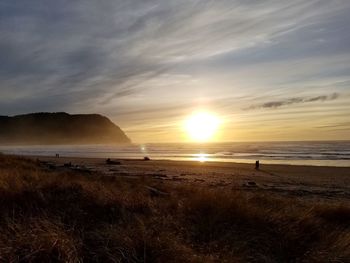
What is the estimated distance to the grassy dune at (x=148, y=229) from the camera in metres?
4.54

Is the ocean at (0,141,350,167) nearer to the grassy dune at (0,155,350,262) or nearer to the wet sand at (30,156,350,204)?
the wet sand at (30,156,350,204)

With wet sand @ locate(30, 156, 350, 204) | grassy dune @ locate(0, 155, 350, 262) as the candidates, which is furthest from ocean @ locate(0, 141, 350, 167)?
grassy dune @ locate(0, 155, 350, 262)

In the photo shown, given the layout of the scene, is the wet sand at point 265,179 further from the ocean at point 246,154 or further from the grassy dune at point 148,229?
the ocean at point 246,154

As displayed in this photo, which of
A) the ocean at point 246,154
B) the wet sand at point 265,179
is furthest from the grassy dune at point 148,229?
the ocean at point 246,154

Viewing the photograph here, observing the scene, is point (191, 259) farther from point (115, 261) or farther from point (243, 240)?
point (243, 240)

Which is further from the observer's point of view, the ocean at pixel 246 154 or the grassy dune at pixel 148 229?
the ocean at pixel 246 154

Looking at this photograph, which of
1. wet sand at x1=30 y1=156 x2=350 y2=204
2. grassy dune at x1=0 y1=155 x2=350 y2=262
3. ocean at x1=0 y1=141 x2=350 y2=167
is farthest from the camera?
ocean at x1=0 y1=141 x2=350 y2=167

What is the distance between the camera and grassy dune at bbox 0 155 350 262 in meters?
4.54

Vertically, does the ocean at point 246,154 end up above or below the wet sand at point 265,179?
above

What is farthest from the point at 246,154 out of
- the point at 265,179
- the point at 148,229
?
the point at 148,229

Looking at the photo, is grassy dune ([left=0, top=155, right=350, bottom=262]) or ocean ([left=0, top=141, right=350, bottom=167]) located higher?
ocean ([left=0, top=141, right=350, bottom=167])

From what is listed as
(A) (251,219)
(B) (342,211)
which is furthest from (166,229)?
(B) (342,211)

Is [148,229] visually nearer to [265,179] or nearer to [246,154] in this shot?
[265,179]

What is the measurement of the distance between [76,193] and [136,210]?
1.43 m
